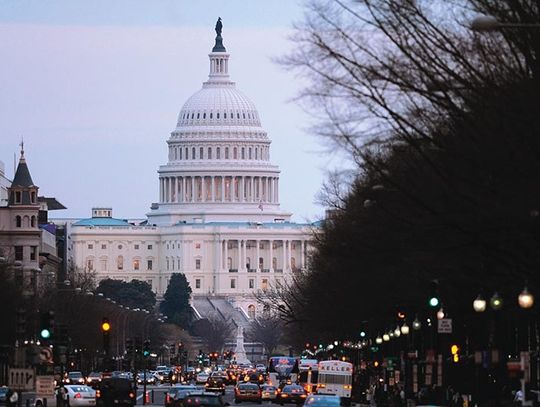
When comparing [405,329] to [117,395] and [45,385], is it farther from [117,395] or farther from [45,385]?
[45,385]

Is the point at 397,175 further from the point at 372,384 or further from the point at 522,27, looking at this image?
the point at 372,384

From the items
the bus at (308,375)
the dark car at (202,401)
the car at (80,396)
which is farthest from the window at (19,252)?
the dark car at (202,401)

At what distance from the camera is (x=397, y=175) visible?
1831 inches

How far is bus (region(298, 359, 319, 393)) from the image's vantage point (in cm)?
10506

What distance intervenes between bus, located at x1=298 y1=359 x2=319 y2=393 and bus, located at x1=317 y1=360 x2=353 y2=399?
15.5 feet

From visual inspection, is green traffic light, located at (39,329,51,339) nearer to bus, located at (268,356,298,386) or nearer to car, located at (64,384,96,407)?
car, located at (64,384,96,407)

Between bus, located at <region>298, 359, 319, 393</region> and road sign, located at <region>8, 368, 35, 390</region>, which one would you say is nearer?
road sign, located at <region>8, 368, 35, 390</region>

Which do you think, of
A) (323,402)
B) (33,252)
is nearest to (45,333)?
(323,402)

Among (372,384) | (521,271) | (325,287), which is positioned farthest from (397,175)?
(372,384)

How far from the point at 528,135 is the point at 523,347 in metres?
38.4

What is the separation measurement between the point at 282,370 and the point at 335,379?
1681 inches

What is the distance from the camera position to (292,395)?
3858 inches

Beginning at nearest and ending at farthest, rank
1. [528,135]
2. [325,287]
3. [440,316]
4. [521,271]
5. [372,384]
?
[528,135] → [521,271] → [440,316] → [325,287] → [372,384]

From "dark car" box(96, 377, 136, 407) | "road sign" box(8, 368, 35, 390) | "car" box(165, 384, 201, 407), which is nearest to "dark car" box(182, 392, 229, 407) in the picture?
"road sign" box(8, 368, 35, 390)
